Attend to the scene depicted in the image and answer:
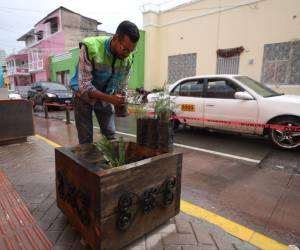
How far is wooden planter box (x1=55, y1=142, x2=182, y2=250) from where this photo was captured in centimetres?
156

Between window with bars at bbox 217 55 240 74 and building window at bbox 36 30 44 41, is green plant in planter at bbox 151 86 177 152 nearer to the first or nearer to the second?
window with bars at bbox 217 55 240 74

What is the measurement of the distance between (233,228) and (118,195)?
119 cm

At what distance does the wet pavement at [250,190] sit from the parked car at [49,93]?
859 cm

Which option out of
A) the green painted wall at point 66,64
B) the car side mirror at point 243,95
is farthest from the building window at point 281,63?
the green painted wall at point 66,64

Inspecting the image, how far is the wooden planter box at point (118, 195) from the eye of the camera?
156 centimetres

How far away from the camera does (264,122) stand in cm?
477

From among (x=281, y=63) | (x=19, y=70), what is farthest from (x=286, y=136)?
(x=19, y=70)

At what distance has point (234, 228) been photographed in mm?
2143

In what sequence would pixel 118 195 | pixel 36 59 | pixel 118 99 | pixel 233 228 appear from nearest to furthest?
pixel 118 195, pixel 118 99, pixel 233 228, pixel 36 59

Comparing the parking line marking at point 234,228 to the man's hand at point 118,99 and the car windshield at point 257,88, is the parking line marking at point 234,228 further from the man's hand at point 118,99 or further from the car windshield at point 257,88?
the car windshield at point 257,88

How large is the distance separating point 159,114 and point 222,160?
92.5 inches

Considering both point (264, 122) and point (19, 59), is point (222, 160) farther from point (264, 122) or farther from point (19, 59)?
point (19, 59)

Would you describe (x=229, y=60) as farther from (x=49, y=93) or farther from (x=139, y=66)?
(x=49, y=93)

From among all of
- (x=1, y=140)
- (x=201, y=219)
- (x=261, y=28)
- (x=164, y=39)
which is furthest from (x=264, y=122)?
(x=164, y=39)
